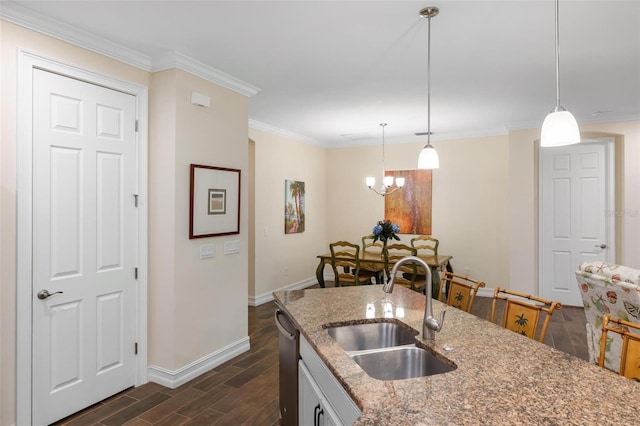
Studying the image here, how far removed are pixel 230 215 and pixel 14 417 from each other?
204 cm

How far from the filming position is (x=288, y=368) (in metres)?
2.17

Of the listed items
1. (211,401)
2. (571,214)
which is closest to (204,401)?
(211,401)

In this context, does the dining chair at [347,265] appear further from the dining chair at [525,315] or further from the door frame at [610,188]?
the door frame at [610,188]

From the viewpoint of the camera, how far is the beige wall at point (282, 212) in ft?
18.4

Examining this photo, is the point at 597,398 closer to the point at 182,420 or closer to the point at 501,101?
the point at 182,420

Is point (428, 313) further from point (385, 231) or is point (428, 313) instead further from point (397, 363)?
point (385, 231)

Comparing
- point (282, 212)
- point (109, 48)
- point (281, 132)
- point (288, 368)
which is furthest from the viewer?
point (282, 212)

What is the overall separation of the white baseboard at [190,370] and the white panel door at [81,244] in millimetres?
181

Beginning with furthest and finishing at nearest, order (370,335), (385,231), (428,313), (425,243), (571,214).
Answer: (425,243)
(571,214)
(385,231)
(370,335)
(428,313)

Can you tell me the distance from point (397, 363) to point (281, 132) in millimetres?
4798

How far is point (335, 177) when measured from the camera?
729 cm

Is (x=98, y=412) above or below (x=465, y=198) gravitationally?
below

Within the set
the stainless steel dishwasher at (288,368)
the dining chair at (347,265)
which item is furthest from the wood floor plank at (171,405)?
the dining chair at (347,265)

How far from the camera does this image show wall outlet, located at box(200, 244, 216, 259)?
3324 millimetres
